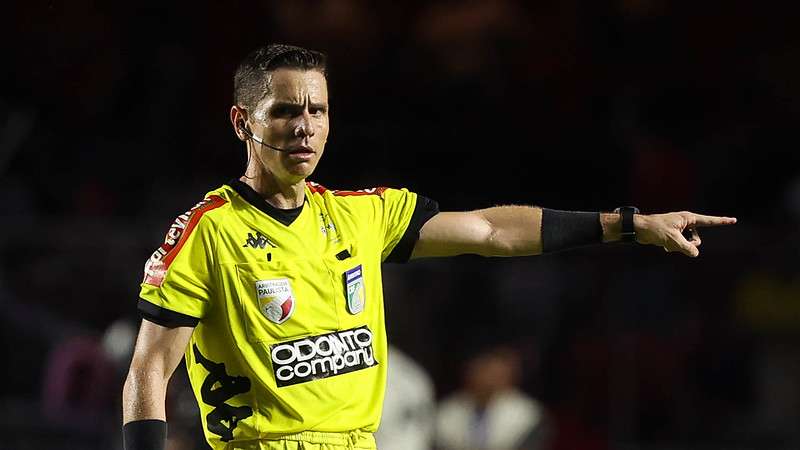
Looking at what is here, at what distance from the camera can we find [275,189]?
455cm

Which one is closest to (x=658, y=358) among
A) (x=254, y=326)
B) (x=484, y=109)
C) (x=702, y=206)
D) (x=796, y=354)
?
(x=796, y=354)

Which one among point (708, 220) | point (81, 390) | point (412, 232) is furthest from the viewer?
point (81, 390)

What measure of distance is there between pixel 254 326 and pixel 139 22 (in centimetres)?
725

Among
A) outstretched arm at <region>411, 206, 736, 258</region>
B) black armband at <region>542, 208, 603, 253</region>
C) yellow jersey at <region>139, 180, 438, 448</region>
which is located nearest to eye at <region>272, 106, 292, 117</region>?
yellow jersey at <region>139, 180, 438, 448</region>

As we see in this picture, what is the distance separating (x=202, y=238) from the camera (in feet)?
14.2

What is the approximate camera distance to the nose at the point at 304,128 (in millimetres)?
4438

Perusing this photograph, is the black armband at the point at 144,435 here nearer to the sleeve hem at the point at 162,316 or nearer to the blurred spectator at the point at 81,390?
the sleeve hem at the point at 162,316

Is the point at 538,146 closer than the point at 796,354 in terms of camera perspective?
No

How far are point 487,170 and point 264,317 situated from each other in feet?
17.9

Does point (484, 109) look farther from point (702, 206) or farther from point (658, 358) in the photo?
point (658, 358)

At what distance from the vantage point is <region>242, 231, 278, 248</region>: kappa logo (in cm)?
439

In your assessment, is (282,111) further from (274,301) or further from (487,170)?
(487,170)

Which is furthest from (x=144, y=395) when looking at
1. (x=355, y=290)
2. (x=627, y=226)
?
(x=627, y=226)

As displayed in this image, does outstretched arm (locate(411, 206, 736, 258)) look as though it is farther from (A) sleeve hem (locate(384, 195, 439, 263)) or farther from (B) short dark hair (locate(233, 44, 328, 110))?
(B) short dark hair (locate(233, 44, 328, 110))
